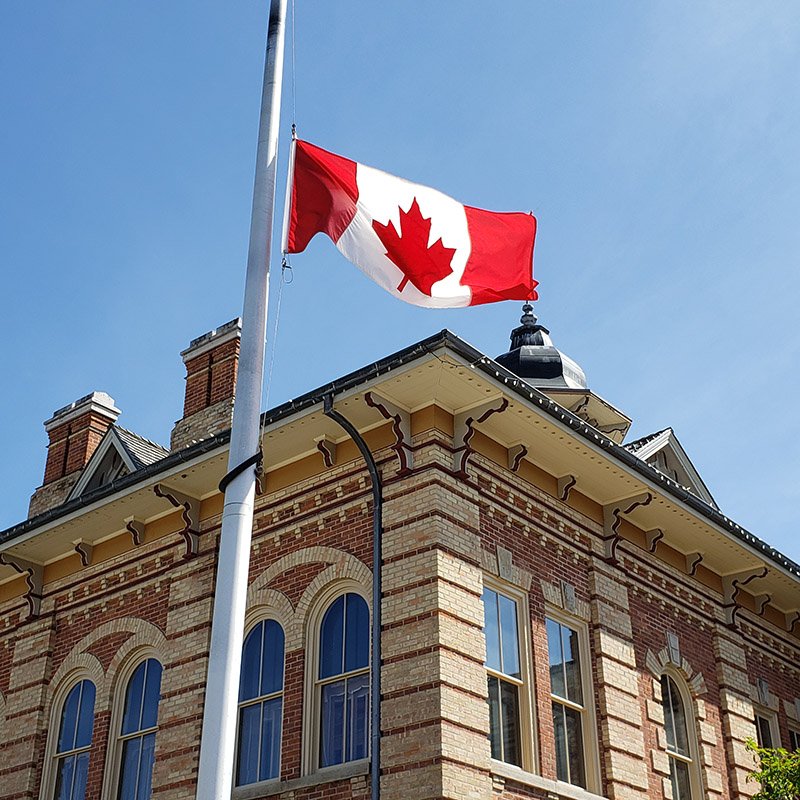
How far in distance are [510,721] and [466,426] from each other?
3.59 meters

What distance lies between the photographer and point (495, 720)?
43.9ft

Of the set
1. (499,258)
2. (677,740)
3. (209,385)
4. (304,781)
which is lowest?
(304,781)

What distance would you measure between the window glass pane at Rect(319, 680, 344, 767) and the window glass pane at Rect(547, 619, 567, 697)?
2744 mm

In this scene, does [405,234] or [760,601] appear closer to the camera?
[405,234]

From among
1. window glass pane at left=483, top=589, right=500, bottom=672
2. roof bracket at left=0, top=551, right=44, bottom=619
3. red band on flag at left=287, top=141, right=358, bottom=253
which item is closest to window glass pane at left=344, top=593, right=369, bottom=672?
window glass pane at left=483, top=589, right=500, bottom=672

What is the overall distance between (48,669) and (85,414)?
6096 millimetres

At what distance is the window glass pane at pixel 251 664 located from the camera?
48.3ft

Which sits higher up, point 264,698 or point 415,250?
point 415,250

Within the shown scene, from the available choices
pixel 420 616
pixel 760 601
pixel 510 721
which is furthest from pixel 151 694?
pixel 760 601

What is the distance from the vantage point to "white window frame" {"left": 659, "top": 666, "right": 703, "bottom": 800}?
1605 centimetres

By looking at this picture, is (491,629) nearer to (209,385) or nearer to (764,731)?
(764,731)

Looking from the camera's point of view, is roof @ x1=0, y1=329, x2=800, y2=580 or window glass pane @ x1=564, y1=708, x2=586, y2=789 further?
window glass pane @ x1=564, y1=708, x2=586, y2=789

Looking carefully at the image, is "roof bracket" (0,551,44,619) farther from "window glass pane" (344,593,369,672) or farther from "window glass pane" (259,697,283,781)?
"window glass pane" (344,593,369,672)

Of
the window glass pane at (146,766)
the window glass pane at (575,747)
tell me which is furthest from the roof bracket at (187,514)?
the window glass pane at (575,747)
